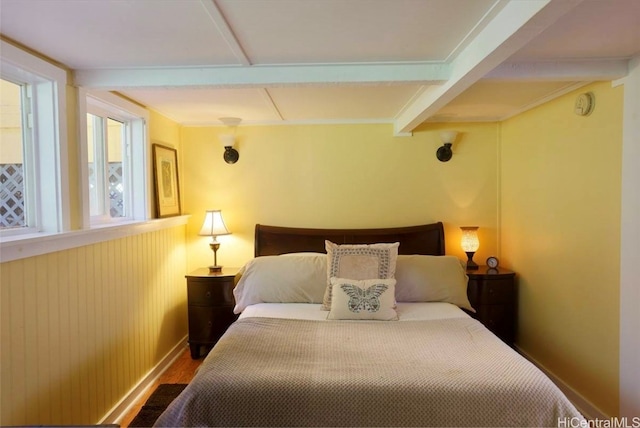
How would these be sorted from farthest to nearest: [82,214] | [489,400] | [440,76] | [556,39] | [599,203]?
[599,203] < [82,214] < [440,76] < [556,39] < [489,400]

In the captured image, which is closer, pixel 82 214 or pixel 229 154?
pixel 82 214

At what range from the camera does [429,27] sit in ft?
5.08

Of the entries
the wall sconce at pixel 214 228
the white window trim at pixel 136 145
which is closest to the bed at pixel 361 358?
the wall sconce at pixel 214 228

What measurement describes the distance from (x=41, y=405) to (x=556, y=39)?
9.50 feet

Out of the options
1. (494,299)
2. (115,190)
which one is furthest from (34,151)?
(494,299)

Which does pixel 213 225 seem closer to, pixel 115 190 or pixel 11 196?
pixel 115 190

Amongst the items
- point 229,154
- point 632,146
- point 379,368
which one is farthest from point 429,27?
point 229,154

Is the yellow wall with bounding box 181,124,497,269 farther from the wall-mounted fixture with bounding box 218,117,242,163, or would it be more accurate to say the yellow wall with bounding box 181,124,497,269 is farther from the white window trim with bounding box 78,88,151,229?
the white window trim with bounding box 78,88,151,229

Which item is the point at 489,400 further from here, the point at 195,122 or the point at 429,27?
the point at 195,122

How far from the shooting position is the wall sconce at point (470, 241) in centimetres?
321

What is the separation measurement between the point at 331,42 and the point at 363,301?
1.54 m

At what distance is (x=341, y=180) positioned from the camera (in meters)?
3.47

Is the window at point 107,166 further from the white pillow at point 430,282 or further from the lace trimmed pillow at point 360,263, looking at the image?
the white pillow at point 430,282

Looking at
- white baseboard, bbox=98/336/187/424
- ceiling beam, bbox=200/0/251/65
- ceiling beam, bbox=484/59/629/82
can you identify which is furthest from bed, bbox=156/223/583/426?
ceiling beam, bbox=200/0/251/65
